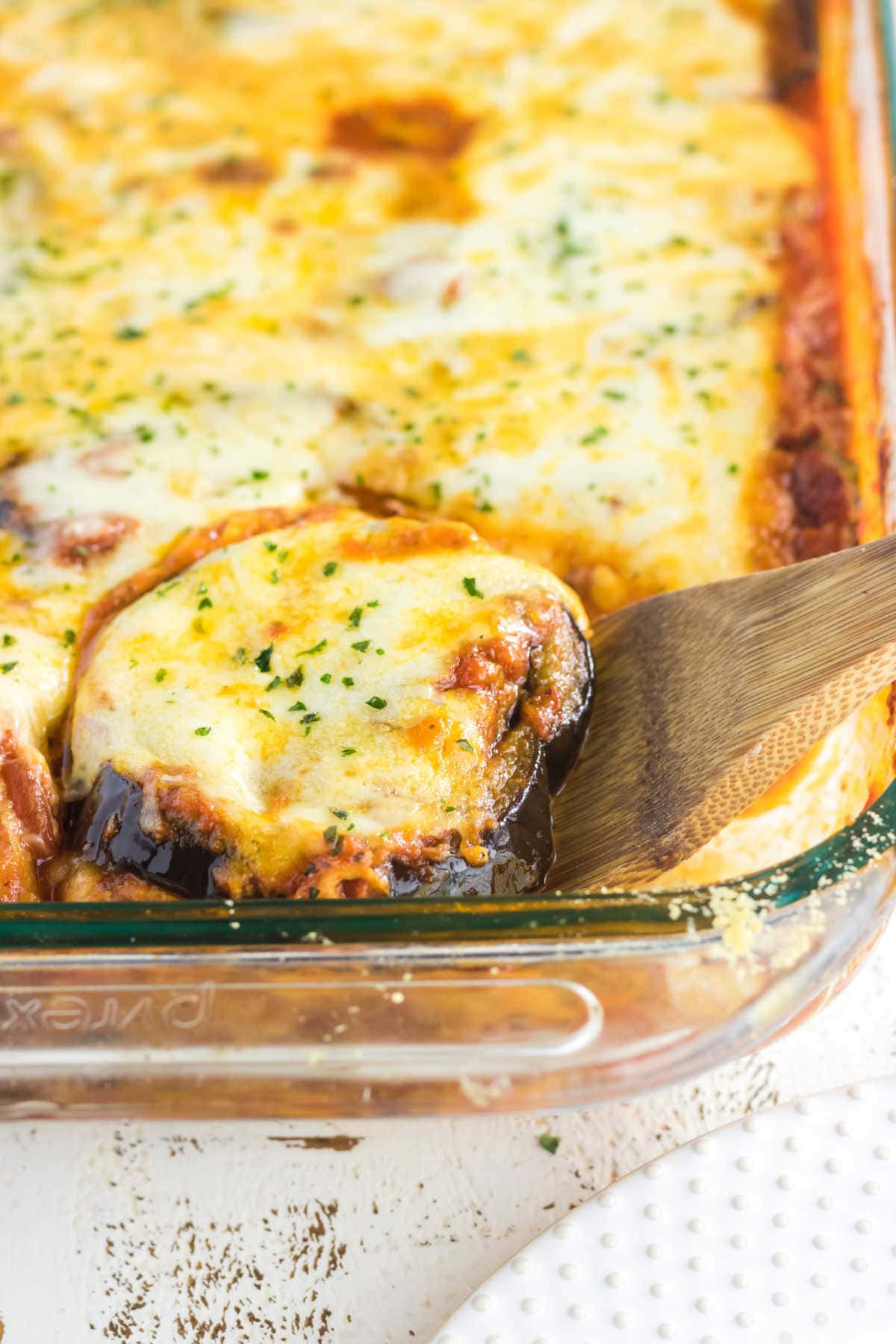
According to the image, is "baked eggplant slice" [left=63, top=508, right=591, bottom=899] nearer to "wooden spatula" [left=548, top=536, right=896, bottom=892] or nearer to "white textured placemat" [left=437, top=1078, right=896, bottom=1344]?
"wooden spatula" [left=548, top=536, right=896, bottom=892]

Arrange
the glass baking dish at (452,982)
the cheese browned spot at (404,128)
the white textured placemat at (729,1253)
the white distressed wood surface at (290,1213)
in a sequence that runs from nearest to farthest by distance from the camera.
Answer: the glass baking dish at (452,982) → the white textured placemat at (729,1253) → the white distressed wood surface at (290,1213) → the cheese browned spot at (404,128)

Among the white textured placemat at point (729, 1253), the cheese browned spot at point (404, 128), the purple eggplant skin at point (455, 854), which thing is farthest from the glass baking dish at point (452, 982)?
the cheese browned spot at point (404, 128)

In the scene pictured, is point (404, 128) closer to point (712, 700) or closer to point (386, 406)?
point (386, 406)

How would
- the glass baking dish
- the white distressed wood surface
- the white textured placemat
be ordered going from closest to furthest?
the glass baking dish → the white textured placemat → the white distressed wood surface

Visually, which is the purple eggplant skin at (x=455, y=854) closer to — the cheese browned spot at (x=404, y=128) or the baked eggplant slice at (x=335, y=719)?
the baked eggplant slice at (x=335, y=719)

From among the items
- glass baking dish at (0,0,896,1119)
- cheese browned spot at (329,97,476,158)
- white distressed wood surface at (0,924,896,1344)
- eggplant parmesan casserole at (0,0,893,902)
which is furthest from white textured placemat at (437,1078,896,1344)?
cheese browned spot at (329,97,476,158)

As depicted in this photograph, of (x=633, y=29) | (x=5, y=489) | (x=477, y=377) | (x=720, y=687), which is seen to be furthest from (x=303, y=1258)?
(x=633, y=29)
